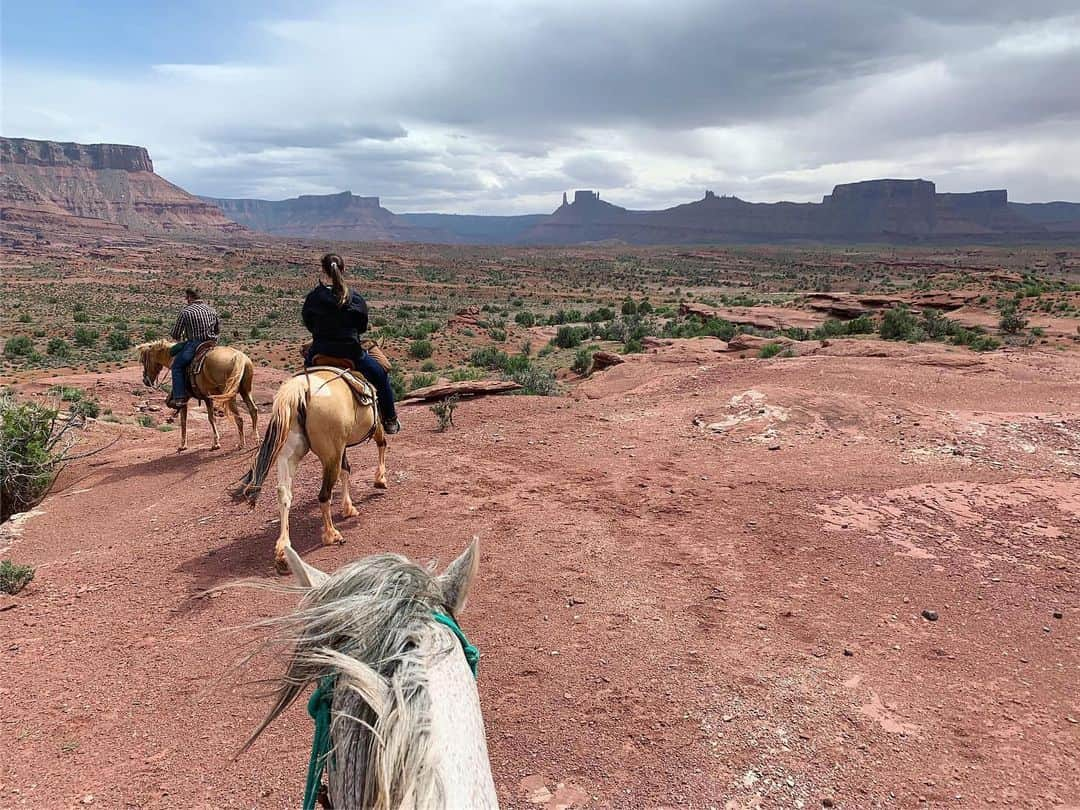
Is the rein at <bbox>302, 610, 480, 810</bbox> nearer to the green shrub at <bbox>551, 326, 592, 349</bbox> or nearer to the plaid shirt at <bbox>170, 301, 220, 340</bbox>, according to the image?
the plaid shirt at <bbox>170, 301, 220, 340</bbox>

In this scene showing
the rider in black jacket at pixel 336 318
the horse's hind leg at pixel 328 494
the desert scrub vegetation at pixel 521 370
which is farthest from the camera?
the desert scrub vegetation at pixel 521 370

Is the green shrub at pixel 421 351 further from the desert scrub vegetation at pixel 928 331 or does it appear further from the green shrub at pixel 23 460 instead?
the desert scrub vegetation at pixel 928 331

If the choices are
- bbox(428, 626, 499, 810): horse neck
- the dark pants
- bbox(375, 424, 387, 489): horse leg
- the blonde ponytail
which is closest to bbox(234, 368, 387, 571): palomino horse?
the dark pants

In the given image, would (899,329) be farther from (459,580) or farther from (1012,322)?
(459,580)

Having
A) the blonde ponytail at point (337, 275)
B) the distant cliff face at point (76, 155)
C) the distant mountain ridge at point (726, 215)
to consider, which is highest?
the distant cliff face at point (76, 155)

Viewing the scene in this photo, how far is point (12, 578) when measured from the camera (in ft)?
15.3

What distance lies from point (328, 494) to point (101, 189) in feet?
594

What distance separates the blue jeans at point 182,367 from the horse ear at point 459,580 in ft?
28.0

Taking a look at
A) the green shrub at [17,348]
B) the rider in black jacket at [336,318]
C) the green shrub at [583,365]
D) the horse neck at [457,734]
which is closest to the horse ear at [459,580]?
the horse neck at [457,734]

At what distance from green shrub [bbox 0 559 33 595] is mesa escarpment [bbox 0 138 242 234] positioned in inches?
5356

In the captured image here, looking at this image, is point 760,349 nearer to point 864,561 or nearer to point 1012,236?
point 864,561

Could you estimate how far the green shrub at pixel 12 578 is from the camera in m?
4.64

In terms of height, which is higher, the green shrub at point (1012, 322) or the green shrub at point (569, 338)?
the green shrub at point (1012, 322)

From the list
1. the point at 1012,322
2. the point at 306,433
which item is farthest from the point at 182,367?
the point at 1012,322
